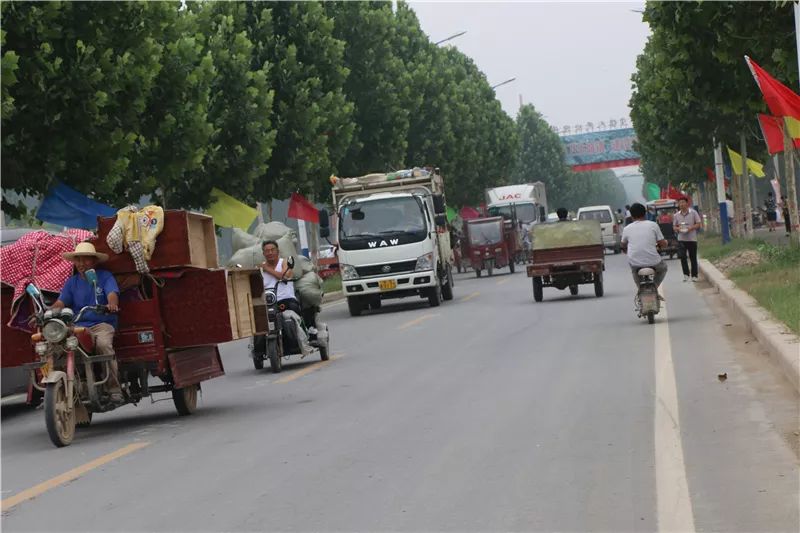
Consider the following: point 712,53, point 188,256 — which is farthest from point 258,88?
point 188,256

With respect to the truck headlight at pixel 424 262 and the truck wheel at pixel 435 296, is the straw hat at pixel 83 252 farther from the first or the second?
the truck wheel at pixel 435 296

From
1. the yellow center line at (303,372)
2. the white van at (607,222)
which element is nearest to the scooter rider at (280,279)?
the yellow center line at (303,372)

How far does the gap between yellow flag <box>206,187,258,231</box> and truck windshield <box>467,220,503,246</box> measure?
12379 millimetres

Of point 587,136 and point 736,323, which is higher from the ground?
point 587,136

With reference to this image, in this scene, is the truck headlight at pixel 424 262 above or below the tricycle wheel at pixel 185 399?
above

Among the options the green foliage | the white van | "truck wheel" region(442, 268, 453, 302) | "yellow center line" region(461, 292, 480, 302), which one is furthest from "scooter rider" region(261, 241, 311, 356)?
the white van

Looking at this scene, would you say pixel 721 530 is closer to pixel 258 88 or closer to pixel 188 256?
pixel 188 256

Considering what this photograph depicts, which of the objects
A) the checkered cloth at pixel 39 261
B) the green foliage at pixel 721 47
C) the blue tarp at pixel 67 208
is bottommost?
the checkered cloth at pixel 39 261

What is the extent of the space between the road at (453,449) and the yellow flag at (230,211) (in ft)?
70.1

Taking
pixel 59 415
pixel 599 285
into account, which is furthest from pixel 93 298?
pixel 599 285

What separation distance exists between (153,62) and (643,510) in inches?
853

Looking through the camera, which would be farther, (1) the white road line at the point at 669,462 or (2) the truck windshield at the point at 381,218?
(2) the truck windshield at the point at 381,218

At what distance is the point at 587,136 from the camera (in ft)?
431

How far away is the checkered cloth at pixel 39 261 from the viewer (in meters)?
12.6
